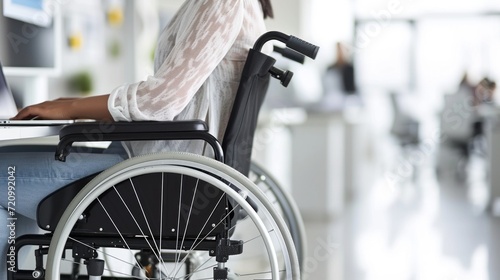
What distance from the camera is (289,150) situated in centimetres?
546

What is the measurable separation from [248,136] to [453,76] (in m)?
11.4

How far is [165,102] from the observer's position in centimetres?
180

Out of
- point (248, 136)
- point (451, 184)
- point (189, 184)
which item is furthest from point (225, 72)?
point (451, 184)

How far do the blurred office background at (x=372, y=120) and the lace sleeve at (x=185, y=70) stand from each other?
1.31 meters

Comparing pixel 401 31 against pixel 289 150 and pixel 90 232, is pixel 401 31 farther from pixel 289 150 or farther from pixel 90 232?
pixel 90 232

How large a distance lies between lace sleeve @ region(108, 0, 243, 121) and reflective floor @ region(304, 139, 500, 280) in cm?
176

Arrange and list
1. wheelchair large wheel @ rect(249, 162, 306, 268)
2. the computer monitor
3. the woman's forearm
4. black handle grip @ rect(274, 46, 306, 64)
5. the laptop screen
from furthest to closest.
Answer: the computer monitor
wheelchair large wheel @ rect(249, 162, 306, 268)
the laptop screen
black handle grip @ rect(274, 46, 306, 64)
the woman's forearm

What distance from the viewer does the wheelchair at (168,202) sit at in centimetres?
171

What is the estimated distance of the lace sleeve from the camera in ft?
5.90

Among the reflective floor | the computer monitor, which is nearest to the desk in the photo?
the computer monitor

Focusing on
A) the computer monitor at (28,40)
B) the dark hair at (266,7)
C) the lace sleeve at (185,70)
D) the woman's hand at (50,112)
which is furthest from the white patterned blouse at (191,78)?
the computer monitor at (28,40)

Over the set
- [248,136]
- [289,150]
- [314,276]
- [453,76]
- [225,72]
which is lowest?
[314,276]

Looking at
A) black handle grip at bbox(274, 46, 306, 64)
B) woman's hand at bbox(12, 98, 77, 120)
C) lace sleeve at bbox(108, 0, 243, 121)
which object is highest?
black handle grip at bbox(274, 46, 306, 64)

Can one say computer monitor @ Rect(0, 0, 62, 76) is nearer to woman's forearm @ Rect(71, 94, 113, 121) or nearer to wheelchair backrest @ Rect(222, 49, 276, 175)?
woman's forearm @ Rect(71, 94, 113, 121)
